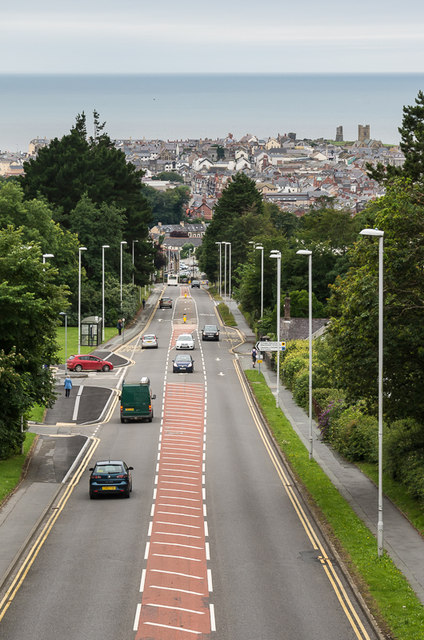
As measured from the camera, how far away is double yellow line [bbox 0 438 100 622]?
28506mm

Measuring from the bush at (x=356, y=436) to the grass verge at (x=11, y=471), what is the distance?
594 inches

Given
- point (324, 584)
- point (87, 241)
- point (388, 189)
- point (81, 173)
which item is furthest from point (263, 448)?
point (81, 173)

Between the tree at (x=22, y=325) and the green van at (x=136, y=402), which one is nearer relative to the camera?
the tree at (x=22, y=325)

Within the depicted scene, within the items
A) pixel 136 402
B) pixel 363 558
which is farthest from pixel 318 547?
pixel 136 402

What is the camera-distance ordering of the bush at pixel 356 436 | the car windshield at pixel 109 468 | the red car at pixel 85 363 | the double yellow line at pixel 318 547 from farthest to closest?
the red car at pixel 85 363 → the bush at pixel 356 436 → the car windshield at pixel 109 468 → the double yellow line at pixel 318 547

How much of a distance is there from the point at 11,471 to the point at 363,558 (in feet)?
63.2

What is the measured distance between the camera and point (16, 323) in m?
46.0

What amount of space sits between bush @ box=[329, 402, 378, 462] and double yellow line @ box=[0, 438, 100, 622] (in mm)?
12187

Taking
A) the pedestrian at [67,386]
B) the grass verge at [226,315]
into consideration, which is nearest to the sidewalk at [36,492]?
the pedestrian at [67,386]

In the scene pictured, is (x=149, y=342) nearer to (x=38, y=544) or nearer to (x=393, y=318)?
(x=393, y=318)

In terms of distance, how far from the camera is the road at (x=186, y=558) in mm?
26469

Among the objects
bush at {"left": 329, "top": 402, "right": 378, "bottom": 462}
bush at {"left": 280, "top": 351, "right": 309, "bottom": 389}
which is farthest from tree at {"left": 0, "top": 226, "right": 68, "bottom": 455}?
bush at {"left": 280, "top": 351, "right": 309, "bottom": 389}

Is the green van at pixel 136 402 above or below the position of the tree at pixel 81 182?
below

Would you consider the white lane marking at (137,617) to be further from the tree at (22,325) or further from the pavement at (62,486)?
the tree at (22,325)
